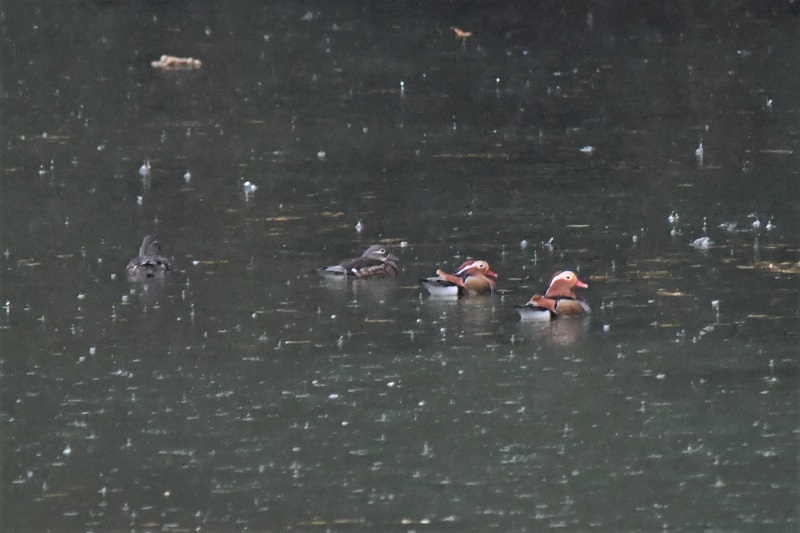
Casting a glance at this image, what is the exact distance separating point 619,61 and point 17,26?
1038cm

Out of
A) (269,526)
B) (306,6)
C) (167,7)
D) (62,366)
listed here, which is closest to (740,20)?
(306,6)

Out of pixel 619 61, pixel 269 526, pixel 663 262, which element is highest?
pixel 619 61

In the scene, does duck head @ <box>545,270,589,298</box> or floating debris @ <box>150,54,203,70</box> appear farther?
floating debris @ <box>150,54,203,70</box>

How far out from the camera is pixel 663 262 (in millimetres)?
12680

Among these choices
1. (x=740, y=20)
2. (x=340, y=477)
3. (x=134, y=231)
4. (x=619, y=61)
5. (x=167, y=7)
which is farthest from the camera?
(x=167, y=7)

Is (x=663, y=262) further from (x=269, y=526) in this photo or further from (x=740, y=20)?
(x=740, y=20)

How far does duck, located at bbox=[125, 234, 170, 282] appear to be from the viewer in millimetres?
12453

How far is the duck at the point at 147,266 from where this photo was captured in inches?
490

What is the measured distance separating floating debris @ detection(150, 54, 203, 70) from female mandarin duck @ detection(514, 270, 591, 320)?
543 inches

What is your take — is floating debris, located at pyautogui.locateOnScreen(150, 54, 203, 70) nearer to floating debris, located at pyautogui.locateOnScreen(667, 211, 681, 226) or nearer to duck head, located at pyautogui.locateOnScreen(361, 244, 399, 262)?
floating debris, located at pyautogui.locateOnScreen(667, 211, 681, 226)

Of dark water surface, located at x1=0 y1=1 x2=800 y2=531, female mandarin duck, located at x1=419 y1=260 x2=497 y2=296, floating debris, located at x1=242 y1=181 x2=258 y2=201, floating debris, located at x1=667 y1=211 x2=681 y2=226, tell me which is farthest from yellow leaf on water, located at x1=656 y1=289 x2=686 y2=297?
floating debris, located at x1=242 y1=181 x2=258 y2=201

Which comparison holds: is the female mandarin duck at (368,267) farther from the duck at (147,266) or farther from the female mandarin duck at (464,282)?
the duck at (147,266)

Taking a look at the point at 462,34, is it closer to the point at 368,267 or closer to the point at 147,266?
the point at 368,267

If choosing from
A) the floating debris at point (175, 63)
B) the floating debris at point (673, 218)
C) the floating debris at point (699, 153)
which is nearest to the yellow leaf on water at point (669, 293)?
the floating debris at point (673, 218)
